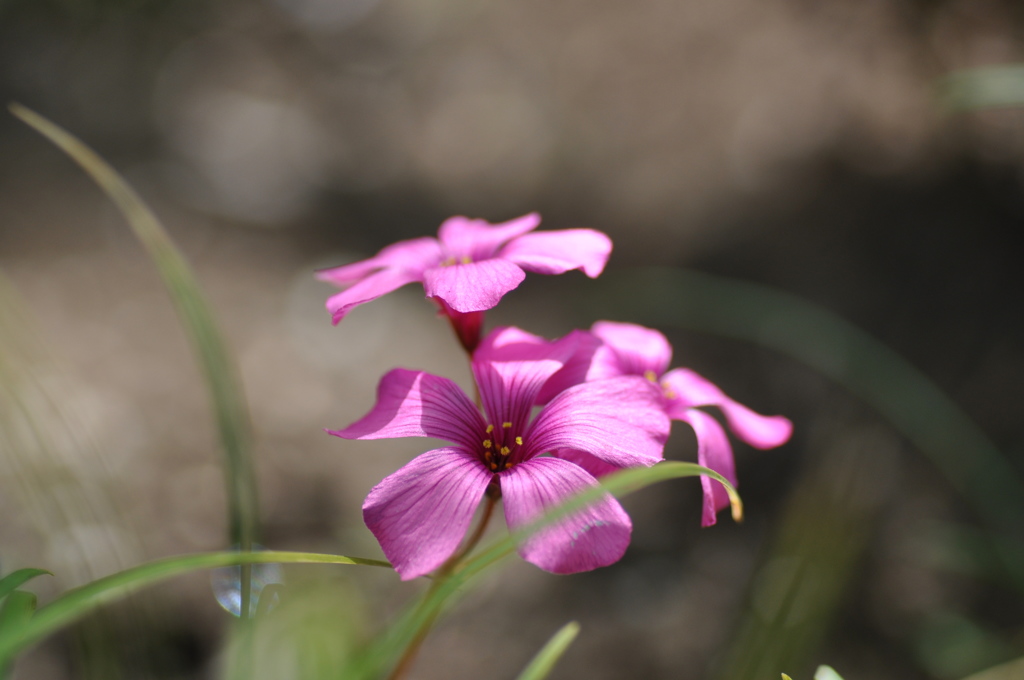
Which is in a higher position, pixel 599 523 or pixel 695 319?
pixel 695 319

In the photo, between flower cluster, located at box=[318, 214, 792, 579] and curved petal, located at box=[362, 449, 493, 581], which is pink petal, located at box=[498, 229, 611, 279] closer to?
flower cluster, located at box=[318, 214, 792, 579]

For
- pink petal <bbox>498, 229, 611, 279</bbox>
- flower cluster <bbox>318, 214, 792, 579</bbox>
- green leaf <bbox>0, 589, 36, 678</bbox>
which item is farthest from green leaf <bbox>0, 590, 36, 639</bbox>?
pink petal <bbox>498, 229, 611, 279</bbox>

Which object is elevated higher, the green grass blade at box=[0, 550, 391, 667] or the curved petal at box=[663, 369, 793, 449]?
the curved petal at box=[663, 369, 793, 449]

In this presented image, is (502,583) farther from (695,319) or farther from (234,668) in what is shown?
(234,668)

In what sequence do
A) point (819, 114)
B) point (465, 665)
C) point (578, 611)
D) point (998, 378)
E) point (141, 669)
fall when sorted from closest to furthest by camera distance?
point (141, 669)
point (465, 665)
point (578, 611)
point (998, 378)
point (819, 114)

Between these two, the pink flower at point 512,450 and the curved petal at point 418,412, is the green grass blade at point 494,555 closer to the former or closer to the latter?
the pink flower at point 512,450

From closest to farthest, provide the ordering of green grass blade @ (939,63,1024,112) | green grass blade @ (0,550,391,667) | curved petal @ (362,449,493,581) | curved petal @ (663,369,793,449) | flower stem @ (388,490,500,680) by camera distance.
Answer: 1. green grass blade @ (0,550,391,667)
2. curved petal @ (362,449,493,581)
3. flower stem @ (388,490,500,680)
4. curved petal @ (663,369,793,449)
5. green grass blade @ (939,63,1024,112)

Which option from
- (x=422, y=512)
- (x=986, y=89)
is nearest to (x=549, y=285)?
(x=986, y=89)

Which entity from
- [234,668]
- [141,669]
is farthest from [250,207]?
[234,668]
